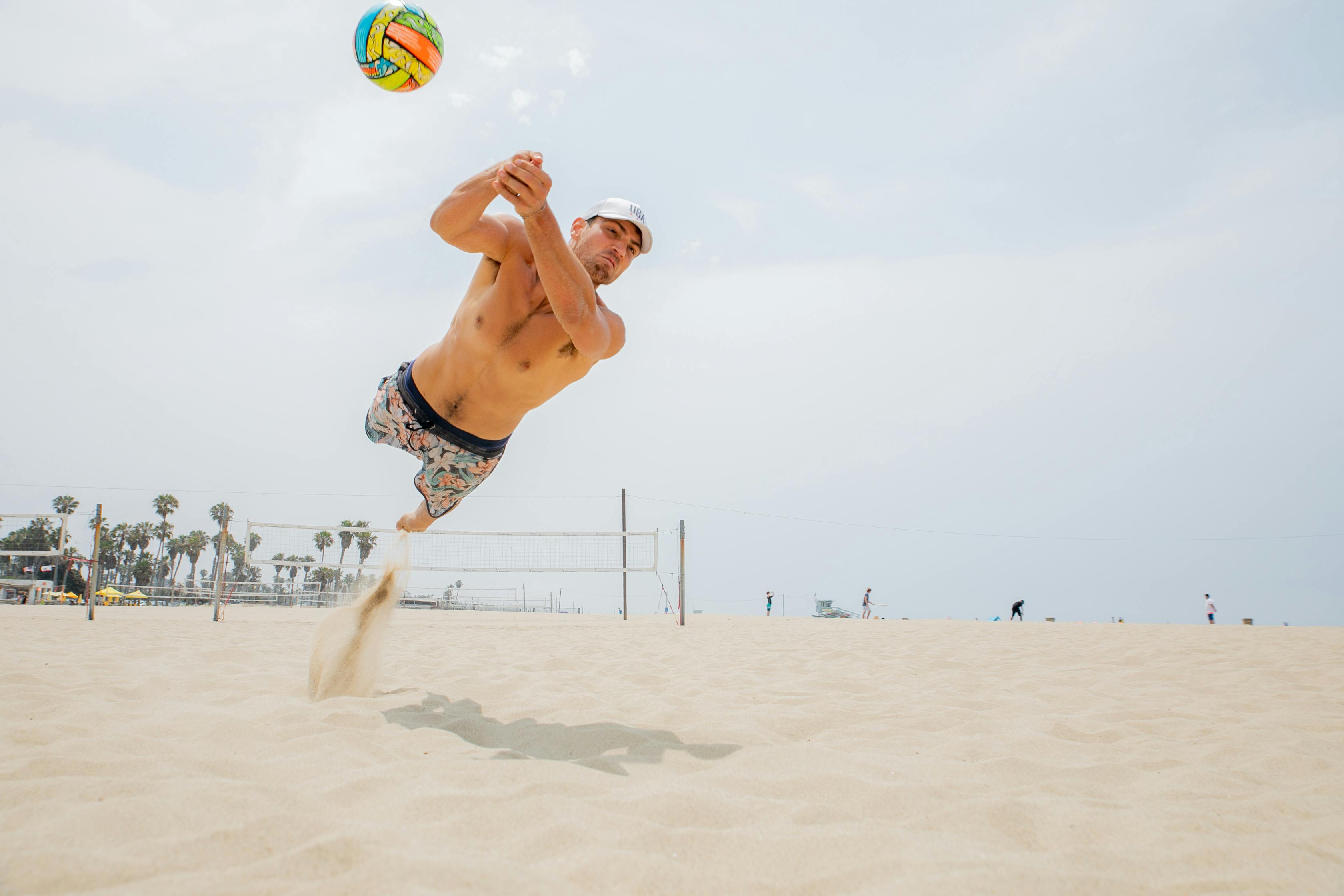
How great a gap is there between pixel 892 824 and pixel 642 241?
2246 millimetres

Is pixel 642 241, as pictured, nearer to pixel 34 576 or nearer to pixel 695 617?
pixel 695 617

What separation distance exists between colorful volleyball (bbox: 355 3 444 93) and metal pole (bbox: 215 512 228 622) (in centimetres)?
749

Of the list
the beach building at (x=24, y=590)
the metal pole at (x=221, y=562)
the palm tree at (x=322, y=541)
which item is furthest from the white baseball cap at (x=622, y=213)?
the palm tree at (x=322, y=541)

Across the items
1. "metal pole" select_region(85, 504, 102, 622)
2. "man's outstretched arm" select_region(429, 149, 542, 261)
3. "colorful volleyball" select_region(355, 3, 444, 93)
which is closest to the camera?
"man's outstretched arm" select_region(429, 149, 542, 261)

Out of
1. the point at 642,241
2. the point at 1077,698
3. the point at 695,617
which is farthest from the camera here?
the point at 695,617

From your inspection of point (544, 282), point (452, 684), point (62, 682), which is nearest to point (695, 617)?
point (452, 684)

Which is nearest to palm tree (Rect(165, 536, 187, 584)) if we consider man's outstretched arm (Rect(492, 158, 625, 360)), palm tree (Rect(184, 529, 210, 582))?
palm tree (Rect(184, 529, 210, 582))

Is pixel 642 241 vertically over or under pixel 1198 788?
over

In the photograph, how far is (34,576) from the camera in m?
25.1

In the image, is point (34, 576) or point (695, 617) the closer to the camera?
point (695, 617)

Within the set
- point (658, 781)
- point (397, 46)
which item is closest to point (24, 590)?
point (397, 46)

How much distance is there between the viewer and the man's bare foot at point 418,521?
3855 mm

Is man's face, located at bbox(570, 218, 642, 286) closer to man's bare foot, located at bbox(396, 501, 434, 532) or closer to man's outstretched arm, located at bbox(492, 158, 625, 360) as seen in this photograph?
man's outstretched arm, located at bbox(492, 158, 625, 360)

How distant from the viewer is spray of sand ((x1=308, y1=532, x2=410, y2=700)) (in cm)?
322
